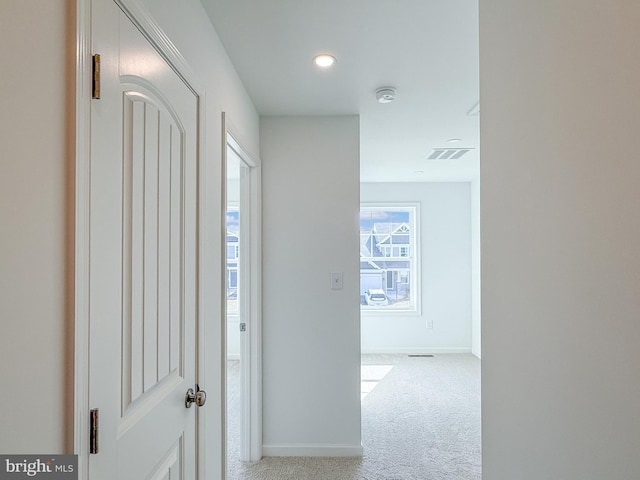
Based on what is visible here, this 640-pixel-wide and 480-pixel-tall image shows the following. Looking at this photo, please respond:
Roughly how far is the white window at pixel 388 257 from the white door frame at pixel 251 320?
3421 millimetres

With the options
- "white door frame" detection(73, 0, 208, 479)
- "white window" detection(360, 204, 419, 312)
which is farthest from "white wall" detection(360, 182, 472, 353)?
"white door frame" detection(73, 0, 208, 479)

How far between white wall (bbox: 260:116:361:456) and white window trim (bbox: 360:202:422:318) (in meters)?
3.08

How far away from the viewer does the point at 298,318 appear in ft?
9.41

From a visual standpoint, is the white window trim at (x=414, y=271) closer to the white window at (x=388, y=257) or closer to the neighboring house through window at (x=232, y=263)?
the white window at (x=388, y=257)

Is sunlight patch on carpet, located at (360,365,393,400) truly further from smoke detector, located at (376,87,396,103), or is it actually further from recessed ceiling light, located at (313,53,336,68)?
recessed ceiling light, located at (313,53,336,68)

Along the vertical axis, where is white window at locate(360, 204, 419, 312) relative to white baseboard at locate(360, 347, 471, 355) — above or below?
above

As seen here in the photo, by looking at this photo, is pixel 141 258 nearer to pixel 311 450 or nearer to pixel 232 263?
pixel 311 450

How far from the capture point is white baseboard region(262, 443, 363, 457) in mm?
2795

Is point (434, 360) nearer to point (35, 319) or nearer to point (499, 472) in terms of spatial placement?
point (499, 472)

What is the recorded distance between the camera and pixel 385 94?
242 centimetres

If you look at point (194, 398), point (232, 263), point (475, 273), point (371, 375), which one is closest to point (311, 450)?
point (194, 398)

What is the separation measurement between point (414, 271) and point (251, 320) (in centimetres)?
378

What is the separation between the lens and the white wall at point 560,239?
0.73 meters

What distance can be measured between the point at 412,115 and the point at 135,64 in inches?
89.0
